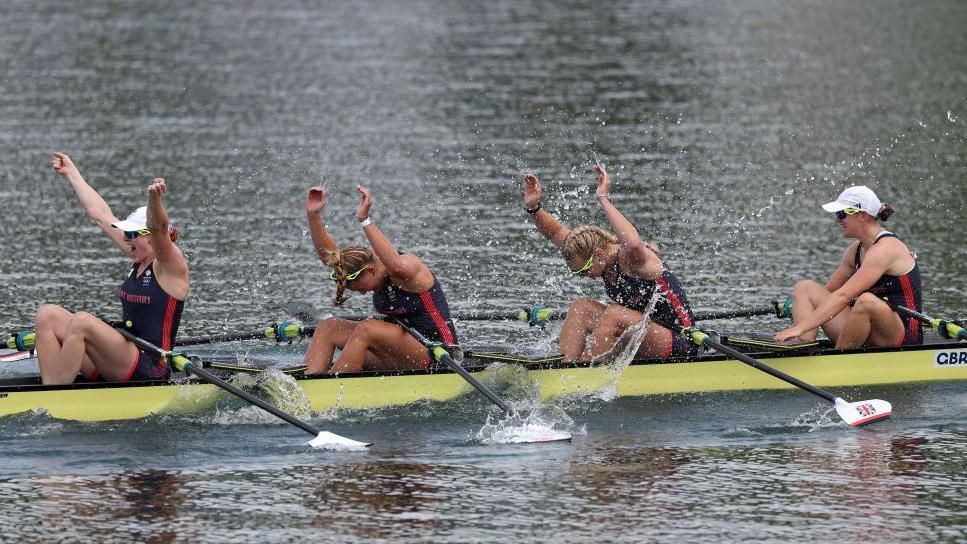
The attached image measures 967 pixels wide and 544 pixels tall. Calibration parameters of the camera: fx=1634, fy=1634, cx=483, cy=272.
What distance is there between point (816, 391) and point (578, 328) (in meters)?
2.24

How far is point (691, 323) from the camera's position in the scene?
1538 cm

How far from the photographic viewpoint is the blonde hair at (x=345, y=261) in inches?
559

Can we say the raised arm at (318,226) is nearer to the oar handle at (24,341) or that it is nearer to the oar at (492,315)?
the oar at (492,315)

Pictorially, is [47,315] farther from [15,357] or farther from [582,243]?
[582,243]

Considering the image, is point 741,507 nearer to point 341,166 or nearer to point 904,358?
point 904,358

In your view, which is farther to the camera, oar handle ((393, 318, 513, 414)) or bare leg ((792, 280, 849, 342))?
bare leg ((792, 280, 849, 342))

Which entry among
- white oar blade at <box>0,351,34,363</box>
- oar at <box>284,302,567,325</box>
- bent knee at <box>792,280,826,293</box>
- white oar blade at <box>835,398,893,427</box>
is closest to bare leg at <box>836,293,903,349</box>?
bent knee at <box>792,280,826,293</box>

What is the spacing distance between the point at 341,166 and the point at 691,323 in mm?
13980

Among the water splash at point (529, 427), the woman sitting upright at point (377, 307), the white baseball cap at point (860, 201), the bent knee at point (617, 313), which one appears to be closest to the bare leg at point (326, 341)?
the woman sitting upright at point (377, 307)

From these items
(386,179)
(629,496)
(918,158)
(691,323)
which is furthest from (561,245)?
(918,158)

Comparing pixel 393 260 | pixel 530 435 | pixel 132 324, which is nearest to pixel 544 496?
pixel 530 435

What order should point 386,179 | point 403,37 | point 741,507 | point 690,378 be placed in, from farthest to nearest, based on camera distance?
1. point 403,37
2. point 386,179
3. point 690,378
4. point 741,507

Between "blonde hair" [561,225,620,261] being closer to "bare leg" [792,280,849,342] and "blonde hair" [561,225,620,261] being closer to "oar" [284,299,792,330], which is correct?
"oar" [284,299,792,330]

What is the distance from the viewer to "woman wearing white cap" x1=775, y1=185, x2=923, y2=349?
1538cm
